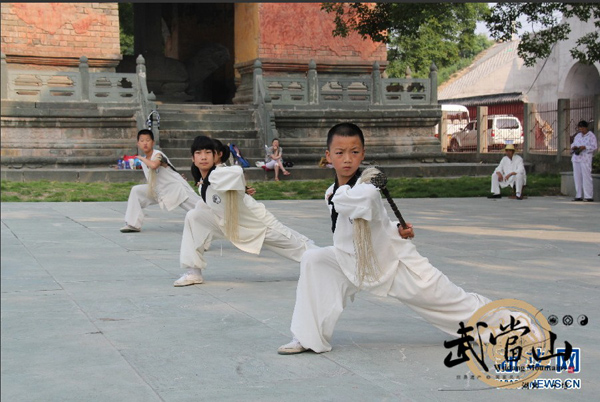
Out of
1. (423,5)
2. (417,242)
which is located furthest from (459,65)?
(417,242)

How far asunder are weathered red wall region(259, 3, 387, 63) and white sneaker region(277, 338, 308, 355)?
61.7 ft

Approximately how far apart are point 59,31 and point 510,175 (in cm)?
1229

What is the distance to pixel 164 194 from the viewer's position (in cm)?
994

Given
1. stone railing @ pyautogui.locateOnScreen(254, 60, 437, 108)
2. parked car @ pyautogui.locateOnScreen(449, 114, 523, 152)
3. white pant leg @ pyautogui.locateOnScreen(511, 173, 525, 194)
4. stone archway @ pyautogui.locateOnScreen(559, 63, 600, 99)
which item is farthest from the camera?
stone archway @ pyautogui.locateOnScreen(559, 63, 600, 99)

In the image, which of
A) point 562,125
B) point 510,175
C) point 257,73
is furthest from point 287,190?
point 562,125

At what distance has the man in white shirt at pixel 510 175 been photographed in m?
15.1

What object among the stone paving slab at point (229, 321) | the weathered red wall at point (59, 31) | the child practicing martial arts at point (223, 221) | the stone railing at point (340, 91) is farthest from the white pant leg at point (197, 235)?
the weathered red wall at point (59, 31)

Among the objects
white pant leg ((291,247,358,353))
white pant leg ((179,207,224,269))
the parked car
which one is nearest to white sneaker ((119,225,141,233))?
white pant leg ((179,207,224,269))

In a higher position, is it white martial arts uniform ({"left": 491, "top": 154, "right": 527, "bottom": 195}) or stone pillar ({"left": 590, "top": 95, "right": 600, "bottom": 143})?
stone pillar ({"left": 590, "top": 95, "right": 600, "bottom": 143})

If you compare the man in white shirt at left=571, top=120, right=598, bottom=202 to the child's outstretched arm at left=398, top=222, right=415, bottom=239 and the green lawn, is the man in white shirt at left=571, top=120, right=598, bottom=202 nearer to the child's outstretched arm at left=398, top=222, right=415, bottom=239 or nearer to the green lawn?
the green lawn

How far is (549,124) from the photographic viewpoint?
2166cm

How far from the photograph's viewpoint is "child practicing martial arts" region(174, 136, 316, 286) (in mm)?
6582

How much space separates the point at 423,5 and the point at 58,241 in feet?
34.3

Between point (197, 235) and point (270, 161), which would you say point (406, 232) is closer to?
point (197, 235)
